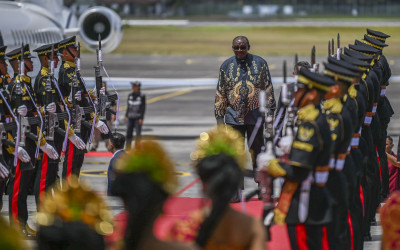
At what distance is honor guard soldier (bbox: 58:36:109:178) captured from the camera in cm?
1242

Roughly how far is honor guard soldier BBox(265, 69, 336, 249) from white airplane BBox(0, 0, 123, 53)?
13764mm

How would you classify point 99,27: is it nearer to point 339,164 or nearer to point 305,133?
point 339,164

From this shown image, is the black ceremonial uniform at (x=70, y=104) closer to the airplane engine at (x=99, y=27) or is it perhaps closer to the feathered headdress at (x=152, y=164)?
the feathered headdress at (x=152, y=164)

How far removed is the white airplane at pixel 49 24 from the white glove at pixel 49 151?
9.56 metres

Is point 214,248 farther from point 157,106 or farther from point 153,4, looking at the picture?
point 153,4

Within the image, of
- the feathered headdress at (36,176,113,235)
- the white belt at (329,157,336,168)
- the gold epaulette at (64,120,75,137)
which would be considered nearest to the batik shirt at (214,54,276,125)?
the gold epaulette at (64,120,75,137)

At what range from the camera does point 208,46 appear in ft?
255

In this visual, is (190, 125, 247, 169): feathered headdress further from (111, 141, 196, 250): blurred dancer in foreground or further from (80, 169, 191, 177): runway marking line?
(80, 169, 191, 177): runway marking line

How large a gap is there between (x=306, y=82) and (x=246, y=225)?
293 cm

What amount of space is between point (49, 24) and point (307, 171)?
18.8 m

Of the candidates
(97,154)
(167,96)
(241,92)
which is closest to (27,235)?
(241,92)

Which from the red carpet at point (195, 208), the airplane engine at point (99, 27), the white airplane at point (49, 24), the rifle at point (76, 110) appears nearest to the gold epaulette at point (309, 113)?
the red carpet at point (195, 208)

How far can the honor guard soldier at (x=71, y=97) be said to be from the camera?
12422 millimetres

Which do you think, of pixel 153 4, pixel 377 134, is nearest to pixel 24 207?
pixel 377 134
